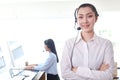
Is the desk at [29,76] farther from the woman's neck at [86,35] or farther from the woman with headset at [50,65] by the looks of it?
the woman's neck at [86,35]

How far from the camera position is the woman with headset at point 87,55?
1.62m

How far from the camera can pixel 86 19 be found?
1.58m

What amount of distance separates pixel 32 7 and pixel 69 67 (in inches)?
147

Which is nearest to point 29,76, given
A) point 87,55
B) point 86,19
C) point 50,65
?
point 50,65

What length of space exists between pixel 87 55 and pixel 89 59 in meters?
0.03

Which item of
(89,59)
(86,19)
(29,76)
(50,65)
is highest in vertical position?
(86,19)

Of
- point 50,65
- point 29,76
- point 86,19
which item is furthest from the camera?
point 50,65

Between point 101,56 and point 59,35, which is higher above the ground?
point 101,56

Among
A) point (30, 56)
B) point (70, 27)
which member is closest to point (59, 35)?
point (70, 27)

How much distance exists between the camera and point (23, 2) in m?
5.18

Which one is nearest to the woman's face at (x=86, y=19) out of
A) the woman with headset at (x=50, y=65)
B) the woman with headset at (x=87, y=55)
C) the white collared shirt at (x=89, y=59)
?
the woman with headset at (x=87, y=55)

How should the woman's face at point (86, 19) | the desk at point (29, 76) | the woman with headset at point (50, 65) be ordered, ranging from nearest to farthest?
the woman's face at point (86, 19) < the desk at point (29, 76) < the woman with headset at point (50, 65)

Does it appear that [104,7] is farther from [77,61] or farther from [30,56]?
[77,61]

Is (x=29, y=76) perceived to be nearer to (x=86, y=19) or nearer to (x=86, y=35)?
(x=86, y=35)
